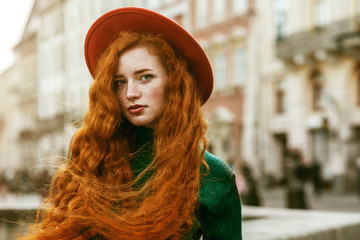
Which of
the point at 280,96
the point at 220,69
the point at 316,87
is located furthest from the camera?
the point at 220,69

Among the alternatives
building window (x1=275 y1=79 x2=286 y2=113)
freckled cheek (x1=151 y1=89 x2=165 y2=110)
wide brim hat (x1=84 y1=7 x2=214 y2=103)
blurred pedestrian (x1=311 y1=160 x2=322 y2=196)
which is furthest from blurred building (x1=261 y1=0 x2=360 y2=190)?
freckled cheek (x1=151 y1=89 x2=165 y2=110)

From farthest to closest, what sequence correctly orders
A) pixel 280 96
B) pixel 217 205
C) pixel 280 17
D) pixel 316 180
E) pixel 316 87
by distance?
pixel 280 96, pixel 280 17, pixel 316 87, pixel 316 180, pixel 217 205

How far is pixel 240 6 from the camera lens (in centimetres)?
2628

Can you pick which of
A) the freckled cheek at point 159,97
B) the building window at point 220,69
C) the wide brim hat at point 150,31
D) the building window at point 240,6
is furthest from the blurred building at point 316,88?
the freckled cheek at point 159,97

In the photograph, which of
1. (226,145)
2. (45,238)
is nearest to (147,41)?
(45,238)

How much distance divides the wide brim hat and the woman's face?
0.09m

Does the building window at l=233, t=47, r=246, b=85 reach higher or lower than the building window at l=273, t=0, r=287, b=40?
lower

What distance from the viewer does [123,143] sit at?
2.01m

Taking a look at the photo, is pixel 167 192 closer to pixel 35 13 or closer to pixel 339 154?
pixel 339 154

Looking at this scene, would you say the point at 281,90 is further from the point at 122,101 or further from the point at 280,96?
the point at 122,101

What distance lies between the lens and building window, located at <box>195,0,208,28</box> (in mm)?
28766

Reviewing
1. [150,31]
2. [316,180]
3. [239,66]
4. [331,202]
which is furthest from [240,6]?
[150,31]

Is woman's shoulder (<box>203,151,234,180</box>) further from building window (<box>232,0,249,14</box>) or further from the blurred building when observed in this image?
building window (<box>232,0,249,14</box>)

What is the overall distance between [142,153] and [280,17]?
22.8 m
